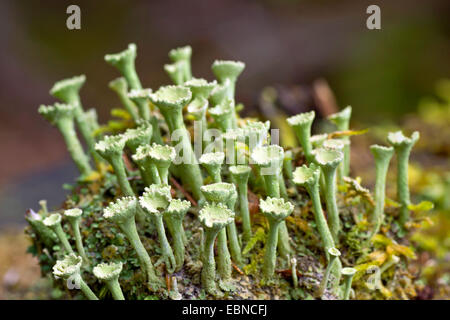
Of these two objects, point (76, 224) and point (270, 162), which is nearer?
point (270, 162)

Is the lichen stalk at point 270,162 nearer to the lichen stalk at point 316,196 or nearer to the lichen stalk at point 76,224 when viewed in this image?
the lichen stalk at point 316,196

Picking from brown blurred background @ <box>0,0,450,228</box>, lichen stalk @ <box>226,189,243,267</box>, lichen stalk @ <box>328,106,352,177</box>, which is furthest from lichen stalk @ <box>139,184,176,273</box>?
brown blurred background @ <box>0,0,450,228</box>

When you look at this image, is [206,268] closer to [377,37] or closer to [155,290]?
[155,290]

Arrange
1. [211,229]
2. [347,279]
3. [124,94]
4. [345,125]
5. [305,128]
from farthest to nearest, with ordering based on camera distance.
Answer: [124,94]
[345,125]
[305,128]
[347,279]
[211,229]

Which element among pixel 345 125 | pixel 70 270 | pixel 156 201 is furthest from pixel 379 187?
pixel 70 270

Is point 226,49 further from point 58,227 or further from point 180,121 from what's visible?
point 58,227
